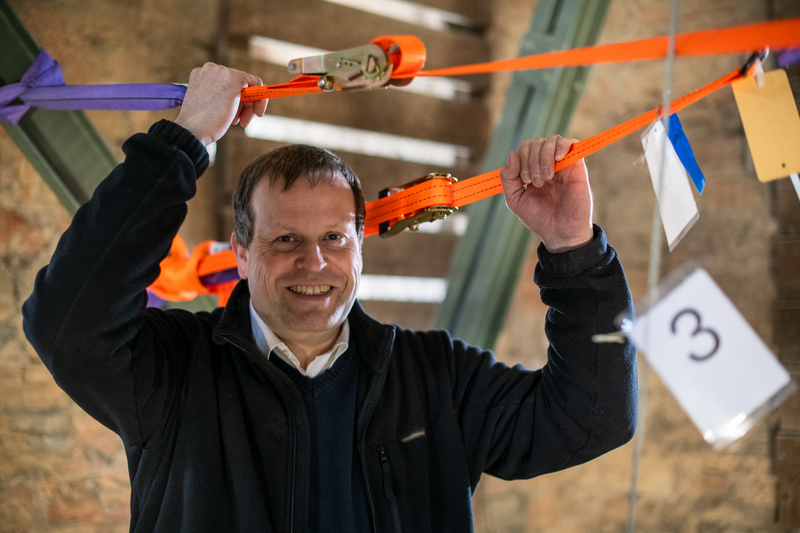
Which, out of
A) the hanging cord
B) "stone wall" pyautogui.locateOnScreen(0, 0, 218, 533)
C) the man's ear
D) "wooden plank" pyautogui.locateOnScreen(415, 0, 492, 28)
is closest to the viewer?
the hanging cord

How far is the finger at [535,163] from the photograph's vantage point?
107cm

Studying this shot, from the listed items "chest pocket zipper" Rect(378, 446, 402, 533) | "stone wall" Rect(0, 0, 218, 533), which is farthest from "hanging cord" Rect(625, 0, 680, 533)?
"stone wall" Rect(0, 0, 218, 533)

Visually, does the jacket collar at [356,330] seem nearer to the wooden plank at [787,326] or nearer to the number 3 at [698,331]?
the number 3 at [698,331]

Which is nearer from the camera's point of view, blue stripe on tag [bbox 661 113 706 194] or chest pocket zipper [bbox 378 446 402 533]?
blue stripe on tag [bbox 661 113 706 194]

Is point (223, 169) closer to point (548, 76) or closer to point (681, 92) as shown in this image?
point (548, 76)

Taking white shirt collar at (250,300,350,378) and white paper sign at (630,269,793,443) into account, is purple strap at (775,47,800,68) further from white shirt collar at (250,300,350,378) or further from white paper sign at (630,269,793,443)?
white shirt collar at (250,300,350,378)

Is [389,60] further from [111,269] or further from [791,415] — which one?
[791,415]

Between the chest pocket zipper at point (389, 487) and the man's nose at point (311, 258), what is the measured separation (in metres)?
0.40

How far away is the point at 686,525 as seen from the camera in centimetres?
257

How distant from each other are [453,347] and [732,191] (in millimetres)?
1770

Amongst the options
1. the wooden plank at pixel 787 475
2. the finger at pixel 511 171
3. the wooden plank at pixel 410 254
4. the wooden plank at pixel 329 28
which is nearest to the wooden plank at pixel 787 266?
the wooden plank at pixel 787 475

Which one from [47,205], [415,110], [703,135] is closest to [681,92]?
[703,135]

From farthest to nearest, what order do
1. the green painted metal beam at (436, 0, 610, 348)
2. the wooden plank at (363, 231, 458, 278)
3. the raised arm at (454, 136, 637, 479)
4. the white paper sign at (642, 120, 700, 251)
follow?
the wooden plank at (363, 231, 458, 278), the green painted metal beam at (436, 0, 610, 348), the raised arm at (454, 136, 637, 479), the white paper sign at (642, 120, 700, 251)

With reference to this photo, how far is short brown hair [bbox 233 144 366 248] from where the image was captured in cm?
131
